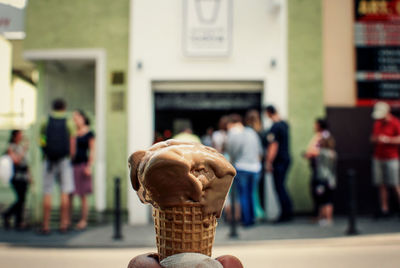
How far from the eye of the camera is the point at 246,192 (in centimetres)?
752

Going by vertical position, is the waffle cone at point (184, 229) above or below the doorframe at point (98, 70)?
below

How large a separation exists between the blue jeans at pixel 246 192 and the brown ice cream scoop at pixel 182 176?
17.3 ft

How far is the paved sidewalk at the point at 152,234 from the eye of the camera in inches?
255

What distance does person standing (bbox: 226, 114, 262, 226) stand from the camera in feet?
24.3

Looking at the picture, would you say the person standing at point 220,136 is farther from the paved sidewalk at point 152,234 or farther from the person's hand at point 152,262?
the person's hand at point 152,262

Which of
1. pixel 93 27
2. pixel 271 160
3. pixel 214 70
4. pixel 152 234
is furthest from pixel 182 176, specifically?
pixel 93 27

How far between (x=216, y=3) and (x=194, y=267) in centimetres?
769

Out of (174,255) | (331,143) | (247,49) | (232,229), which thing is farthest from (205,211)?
(247,49)

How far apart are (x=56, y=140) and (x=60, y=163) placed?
0.47m

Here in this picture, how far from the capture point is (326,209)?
7758mm

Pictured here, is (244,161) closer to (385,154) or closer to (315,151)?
(315,151)

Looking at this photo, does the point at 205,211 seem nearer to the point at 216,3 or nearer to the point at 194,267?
the point at 194,267

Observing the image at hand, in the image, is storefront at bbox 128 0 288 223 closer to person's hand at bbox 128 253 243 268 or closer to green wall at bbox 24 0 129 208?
green wall at bbox 24 0 129 208

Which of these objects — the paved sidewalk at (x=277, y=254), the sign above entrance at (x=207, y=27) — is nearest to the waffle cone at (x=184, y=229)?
the paved sidewalk at (x=277, y=254)
